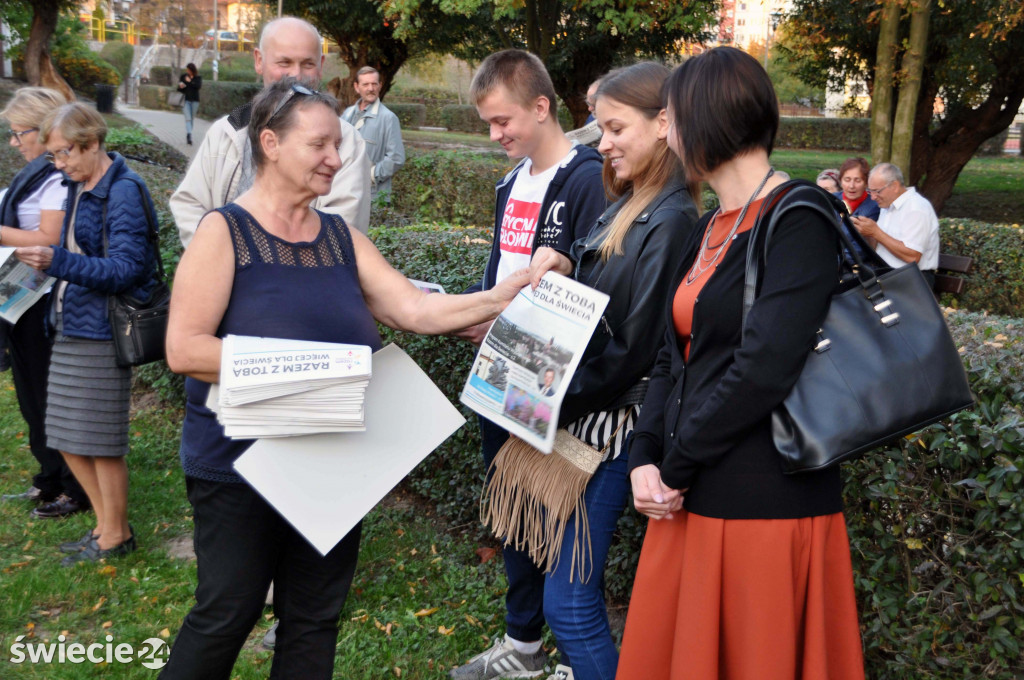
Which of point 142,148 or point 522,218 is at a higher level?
point 522,218

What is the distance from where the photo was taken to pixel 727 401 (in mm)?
2086

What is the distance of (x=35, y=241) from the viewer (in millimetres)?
4520

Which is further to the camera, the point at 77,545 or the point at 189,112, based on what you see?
the point at 189,112

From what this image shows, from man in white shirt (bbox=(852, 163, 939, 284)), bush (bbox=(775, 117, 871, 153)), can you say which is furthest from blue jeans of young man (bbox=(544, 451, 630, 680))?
bush (bbox=(775, 117, 871, 153))

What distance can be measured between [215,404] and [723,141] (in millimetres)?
1536

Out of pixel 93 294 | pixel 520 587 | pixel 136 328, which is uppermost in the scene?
pixel 93 294

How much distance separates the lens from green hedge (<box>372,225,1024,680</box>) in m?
2.38

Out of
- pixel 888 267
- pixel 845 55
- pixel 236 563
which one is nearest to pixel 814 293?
pixel 888 267

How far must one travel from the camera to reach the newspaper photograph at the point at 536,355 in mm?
2449

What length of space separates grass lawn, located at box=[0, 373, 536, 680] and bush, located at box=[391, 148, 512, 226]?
21.7 feet

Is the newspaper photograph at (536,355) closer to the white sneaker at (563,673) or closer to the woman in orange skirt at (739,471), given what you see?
the woman in orange skirt at (739,471)

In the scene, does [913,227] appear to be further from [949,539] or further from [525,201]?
[949,539]

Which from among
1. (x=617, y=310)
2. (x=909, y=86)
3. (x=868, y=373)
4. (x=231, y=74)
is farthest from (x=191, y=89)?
(x=868, y=373)

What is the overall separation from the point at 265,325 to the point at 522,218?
3.76ft
